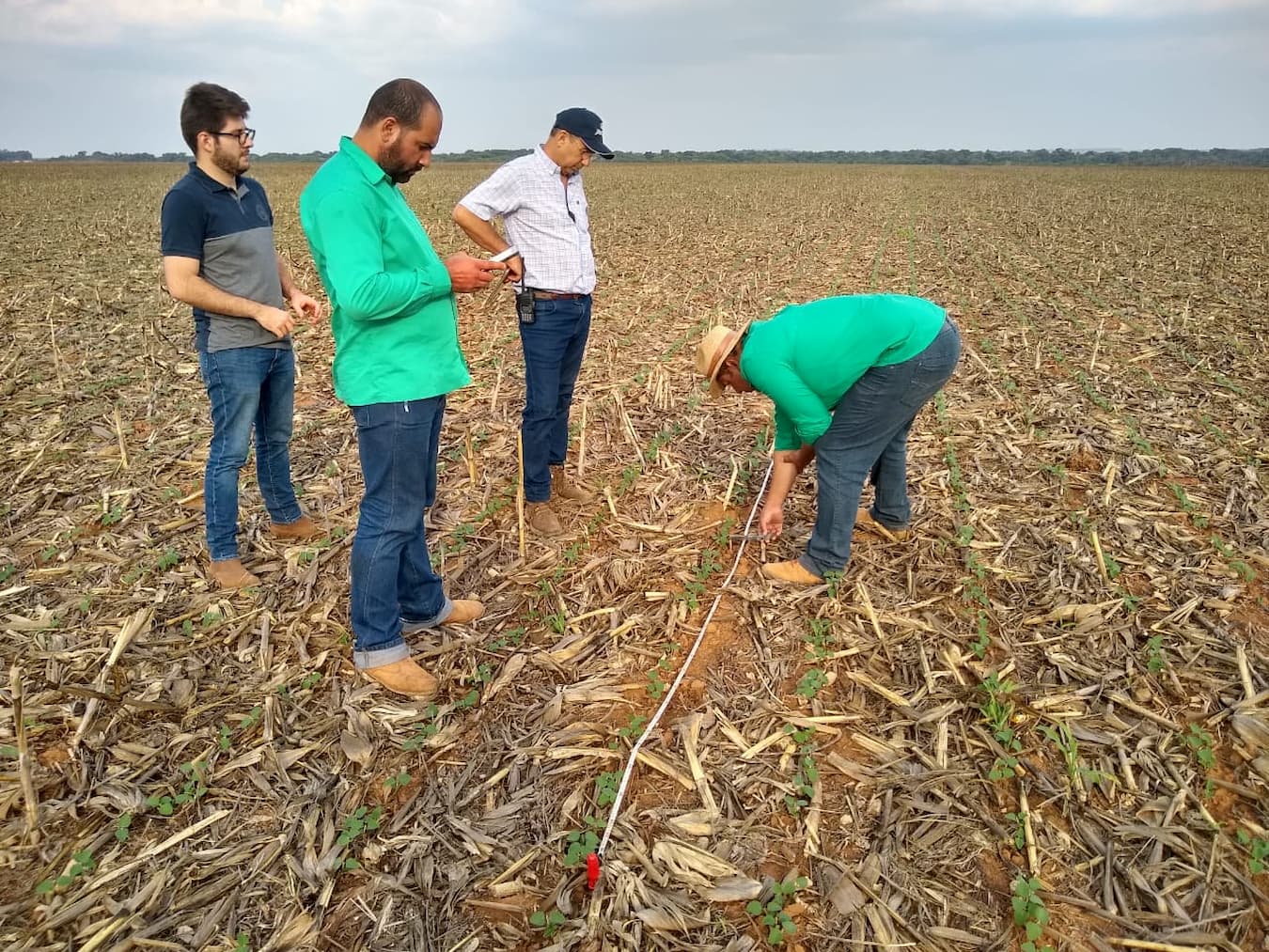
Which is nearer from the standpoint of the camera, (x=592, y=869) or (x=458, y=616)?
(x=592, y=869)

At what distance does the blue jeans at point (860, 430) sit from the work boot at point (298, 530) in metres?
3.16

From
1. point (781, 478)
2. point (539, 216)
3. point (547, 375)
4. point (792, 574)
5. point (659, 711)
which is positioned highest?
point (539, 216)

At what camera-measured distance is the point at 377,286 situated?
270 cm

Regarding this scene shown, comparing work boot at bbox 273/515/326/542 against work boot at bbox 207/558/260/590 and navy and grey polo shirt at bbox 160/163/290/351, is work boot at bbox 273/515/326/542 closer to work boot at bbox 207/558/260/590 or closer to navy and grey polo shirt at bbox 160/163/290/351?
work boot at bbox 207/558/260/590

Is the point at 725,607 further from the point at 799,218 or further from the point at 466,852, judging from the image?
the point at 799,218

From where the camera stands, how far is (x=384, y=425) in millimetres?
3047

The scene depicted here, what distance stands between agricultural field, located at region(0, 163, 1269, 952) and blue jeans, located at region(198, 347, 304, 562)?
474 millimetres

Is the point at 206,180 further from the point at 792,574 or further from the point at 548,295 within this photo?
the point at 792,574

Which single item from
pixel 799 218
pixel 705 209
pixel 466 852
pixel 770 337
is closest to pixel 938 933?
pixel 466 852

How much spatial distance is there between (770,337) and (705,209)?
85.5 ft

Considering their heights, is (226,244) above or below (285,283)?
above

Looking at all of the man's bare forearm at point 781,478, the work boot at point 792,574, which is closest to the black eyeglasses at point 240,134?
the man's bare forearm at point 781,478

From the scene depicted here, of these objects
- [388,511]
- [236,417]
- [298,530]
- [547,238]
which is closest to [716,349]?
[547,238]

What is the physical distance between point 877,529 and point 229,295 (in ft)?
13.4
